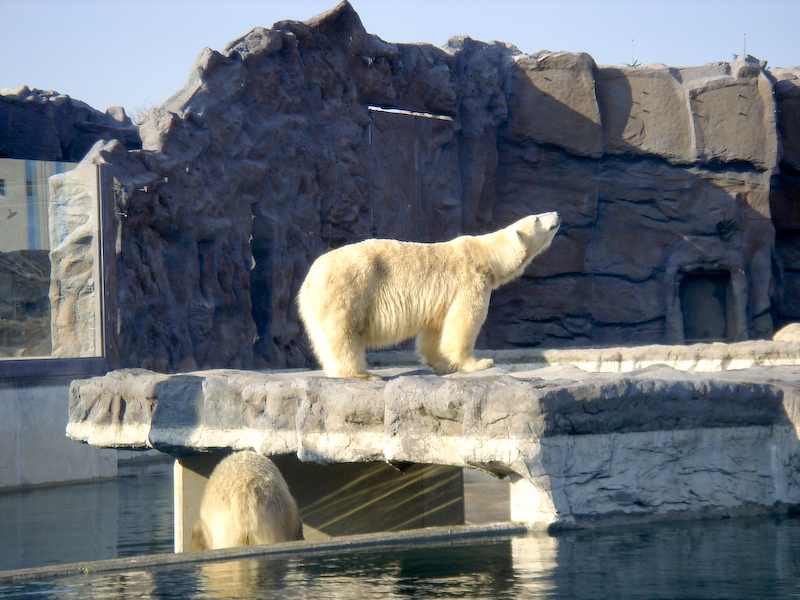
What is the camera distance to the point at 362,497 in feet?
22.1

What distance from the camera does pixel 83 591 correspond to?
14.0ft

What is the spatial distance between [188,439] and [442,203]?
13898mm

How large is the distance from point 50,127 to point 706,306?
11.6 meters

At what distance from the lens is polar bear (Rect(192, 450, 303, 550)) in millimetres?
5457

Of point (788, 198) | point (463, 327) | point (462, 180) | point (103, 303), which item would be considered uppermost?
point (462, 180)

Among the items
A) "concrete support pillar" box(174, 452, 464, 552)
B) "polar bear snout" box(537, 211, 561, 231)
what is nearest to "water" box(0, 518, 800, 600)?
"concrete support pillar" box(174, 452, 464, 552)

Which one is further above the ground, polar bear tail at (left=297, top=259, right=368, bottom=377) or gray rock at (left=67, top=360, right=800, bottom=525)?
polar bear tail at (left=297, top=259, right=368, bottom=377)

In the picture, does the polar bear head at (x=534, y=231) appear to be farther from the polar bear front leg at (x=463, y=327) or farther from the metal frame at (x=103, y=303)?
the metal frame at (x=103, y=303)

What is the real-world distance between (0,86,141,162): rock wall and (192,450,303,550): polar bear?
13.3m

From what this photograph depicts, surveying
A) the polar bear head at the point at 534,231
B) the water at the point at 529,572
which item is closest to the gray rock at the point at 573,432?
the water at the point at 529,572

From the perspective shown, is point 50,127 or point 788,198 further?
point 788,198

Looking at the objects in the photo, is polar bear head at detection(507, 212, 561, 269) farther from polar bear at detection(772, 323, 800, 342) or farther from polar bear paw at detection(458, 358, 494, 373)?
polar bear at detection(772, 323, 800, 342)

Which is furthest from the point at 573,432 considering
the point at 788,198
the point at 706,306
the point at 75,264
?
the point at 788,198

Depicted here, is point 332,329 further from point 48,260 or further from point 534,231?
point 48,260
